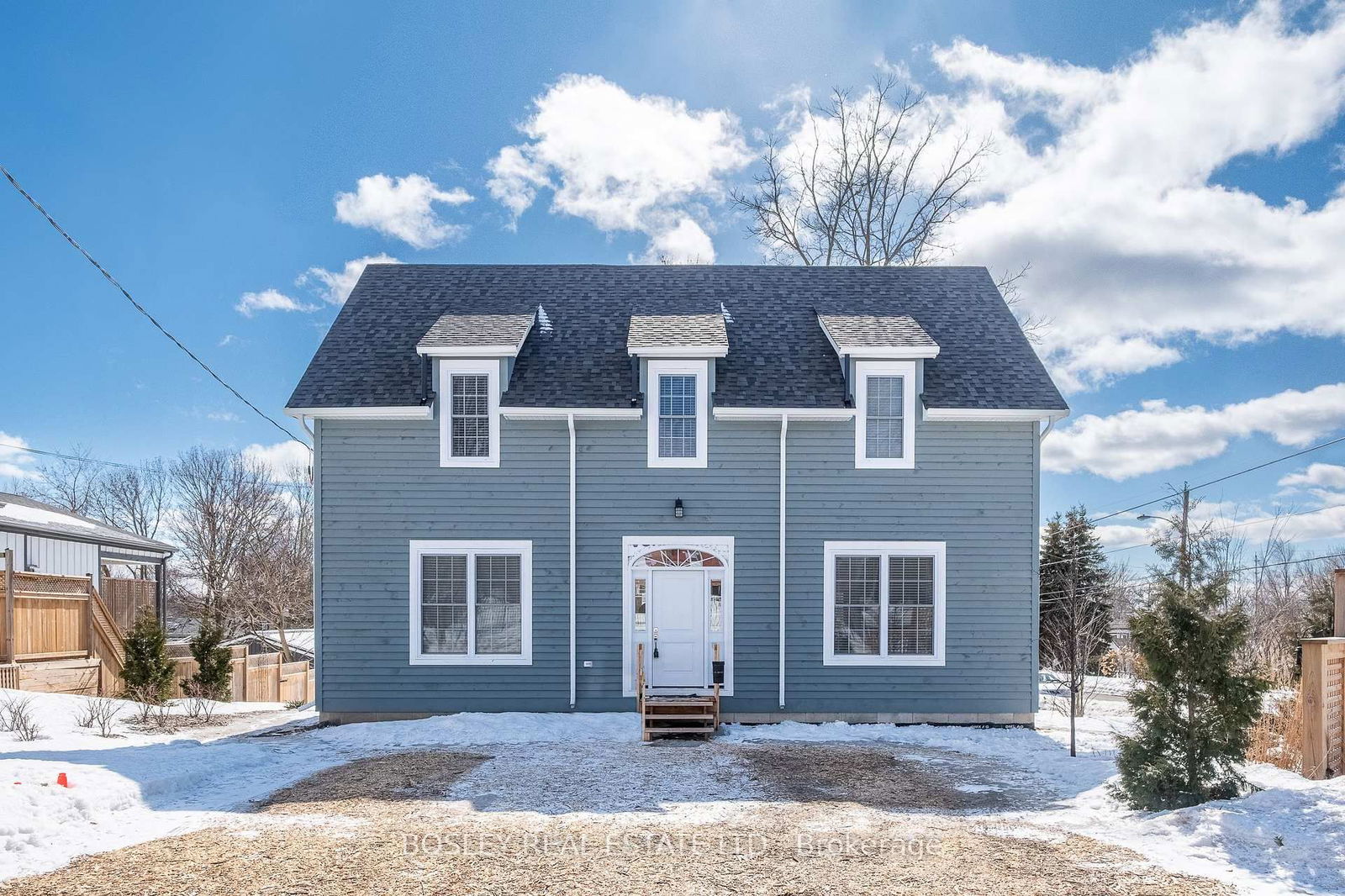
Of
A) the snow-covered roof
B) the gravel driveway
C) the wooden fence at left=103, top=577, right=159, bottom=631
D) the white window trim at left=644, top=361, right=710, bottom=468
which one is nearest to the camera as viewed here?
the gravel driveway

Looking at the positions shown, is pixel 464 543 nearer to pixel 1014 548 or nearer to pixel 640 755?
pixel 640 755

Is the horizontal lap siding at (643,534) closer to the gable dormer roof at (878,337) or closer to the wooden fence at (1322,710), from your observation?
the gable dormer roof at (878,337)

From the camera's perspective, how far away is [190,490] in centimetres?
3841

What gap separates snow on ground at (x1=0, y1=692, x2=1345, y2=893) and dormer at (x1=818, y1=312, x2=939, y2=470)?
13.1ft

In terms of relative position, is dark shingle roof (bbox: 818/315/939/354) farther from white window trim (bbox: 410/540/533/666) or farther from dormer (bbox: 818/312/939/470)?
white window trim (bbox: 410/540/533/666)

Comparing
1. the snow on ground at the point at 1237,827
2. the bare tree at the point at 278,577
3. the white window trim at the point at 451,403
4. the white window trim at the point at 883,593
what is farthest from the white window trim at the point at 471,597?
the bare tree at the point at 278,577

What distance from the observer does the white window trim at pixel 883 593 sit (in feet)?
45.5

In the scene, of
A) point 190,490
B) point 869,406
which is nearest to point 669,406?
point 869,406

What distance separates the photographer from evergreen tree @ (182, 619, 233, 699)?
17625mm

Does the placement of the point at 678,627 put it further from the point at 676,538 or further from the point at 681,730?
the point at 681,730

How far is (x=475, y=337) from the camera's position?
14.2m

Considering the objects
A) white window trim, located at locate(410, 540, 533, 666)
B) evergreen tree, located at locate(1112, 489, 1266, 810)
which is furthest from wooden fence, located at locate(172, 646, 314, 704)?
evergreen tree, located at locate(1112, 489, 1266, 810)

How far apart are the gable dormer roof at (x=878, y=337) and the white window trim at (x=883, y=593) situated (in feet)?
9.22

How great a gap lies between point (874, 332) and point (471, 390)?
624cm
